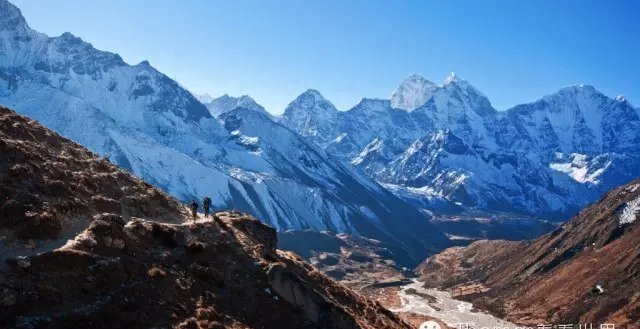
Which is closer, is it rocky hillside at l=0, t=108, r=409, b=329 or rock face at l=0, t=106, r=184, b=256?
rocky hillside at l=0, t=108, r=409, b=329

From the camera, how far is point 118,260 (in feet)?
127

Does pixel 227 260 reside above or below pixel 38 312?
above

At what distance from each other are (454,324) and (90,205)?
160m

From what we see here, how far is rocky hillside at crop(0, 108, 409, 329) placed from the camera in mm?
33500

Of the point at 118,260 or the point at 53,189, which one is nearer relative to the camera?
the point at 118,260

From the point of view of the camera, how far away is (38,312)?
1230 inches

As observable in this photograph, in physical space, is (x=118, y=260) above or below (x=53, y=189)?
below

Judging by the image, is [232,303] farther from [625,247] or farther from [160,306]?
[625,247]

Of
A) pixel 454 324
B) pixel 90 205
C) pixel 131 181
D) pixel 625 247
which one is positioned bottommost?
pixel 454 324

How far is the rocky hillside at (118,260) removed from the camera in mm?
33500

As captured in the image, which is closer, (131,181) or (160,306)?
(160,306)

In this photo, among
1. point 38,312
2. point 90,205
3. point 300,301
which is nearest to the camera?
point 38,312

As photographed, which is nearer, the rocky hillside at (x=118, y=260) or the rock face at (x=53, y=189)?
the rocky hillside at (x=118, y=260)

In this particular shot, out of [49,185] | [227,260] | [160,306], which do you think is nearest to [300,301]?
[227,260]
